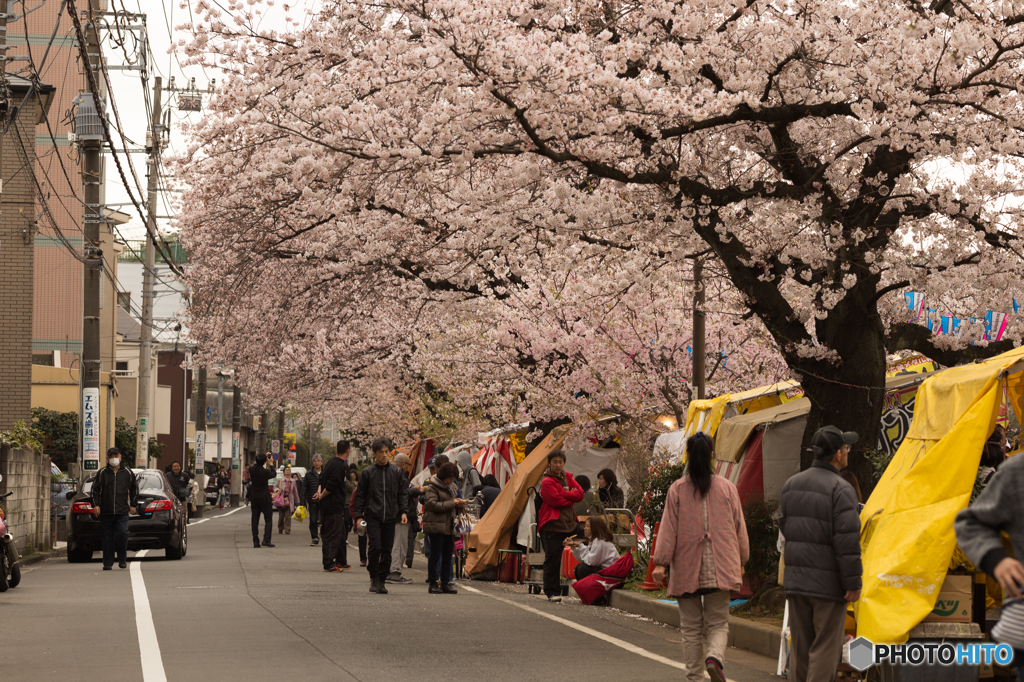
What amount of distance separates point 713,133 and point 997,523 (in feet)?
30.6

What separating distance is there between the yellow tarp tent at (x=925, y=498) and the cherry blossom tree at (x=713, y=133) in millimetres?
2856

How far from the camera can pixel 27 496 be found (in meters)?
21.8

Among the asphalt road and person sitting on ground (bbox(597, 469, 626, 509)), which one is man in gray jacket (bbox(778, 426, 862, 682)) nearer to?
the asphalt road

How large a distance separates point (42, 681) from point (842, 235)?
331 inches

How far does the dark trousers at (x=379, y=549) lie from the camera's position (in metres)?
14.9

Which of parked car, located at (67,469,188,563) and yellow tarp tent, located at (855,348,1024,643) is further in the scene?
parked car, located at (67,469,188,563)

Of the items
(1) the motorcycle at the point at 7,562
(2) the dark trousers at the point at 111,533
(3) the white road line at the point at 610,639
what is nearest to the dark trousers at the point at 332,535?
(2) the dark trousers at the point at 111,533

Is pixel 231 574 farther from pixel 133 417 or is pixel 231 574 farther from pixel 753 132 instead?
pixel 133 417

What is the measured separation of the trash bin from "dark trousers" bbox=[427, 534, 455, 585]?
830cm

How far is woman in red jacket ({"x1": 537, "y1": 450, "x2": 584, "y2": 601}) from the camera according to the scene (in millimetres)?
15250

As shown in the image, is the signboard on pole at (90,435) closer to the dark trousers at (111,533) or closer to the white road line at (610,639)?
the dark trousers at (111,533)

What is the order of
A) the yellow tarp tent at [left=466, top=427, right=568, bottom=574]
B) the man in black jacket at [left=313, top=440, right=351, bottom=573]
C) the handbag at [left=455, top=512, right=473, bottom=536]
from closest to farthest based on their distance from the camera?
the handbag at [left=455, top=512, right=473, bottom=536]
the man in black jacket at [left=313, top=440, right=351, bottom=573]
the yellow tarp tent at [left=466, top=427, right=568, bottom=574]

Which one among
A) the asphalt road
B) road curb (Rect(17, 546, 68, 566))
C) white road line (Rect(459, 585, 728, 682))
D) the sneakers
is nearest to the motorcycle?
the asphalt road

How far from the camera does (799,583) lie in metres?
7.59
